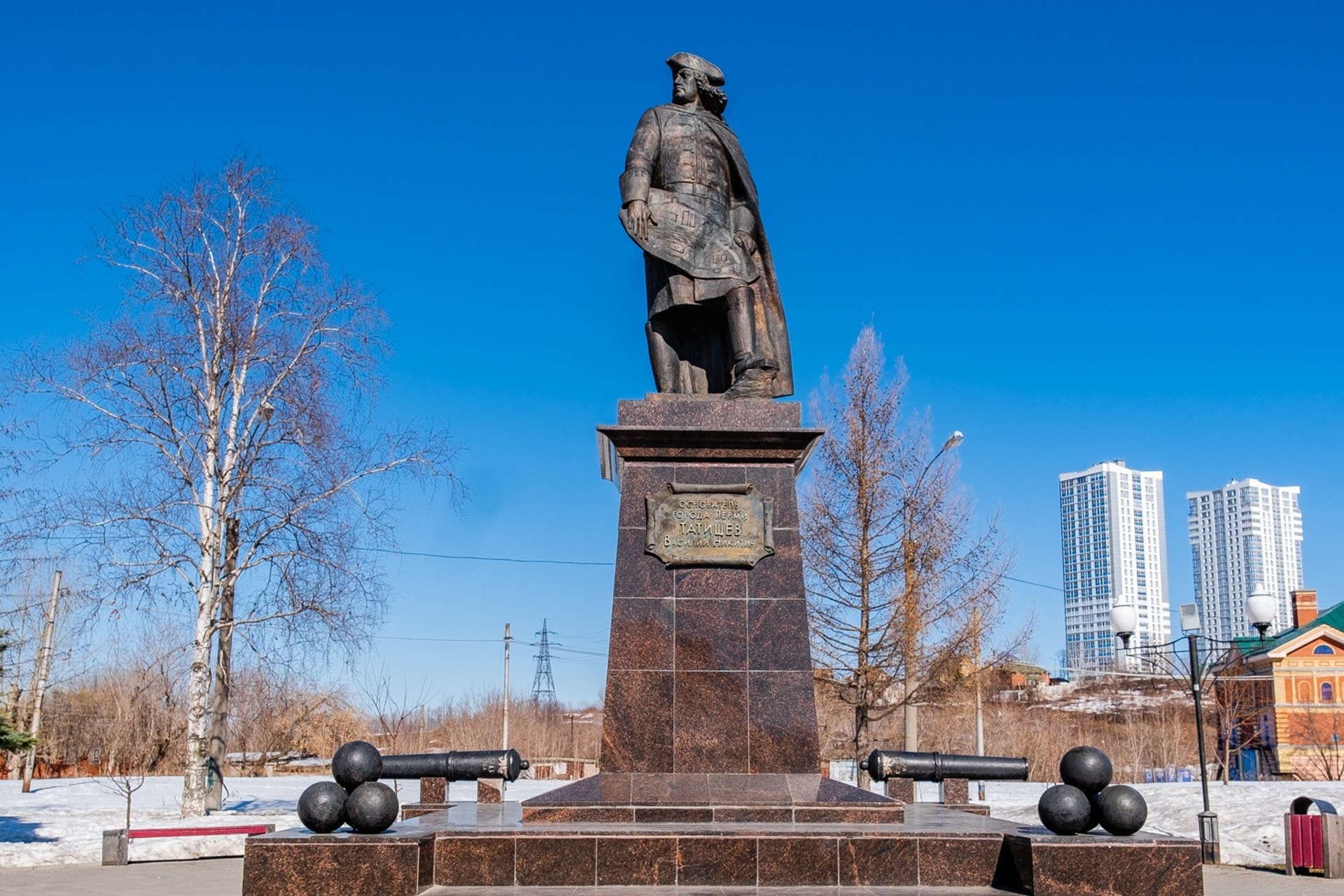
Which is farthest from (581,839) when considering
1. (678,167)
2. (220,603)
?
(220,603)

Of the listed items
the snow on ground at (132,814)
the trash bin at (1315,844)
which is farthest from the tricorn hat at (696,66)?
the trash bin at (1315,844)

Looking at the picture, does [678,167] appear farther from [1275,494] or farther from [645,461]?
[1275,494]

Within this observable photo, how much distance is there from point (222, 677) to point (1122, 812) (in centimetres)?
1728

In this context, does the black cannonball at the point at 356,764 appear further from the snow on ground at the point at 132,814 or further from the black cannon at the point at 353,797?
the snow on ground at the point at 132,814

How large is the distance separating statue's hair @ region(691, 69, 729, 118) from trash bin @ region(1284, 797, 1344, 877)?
11.3 m

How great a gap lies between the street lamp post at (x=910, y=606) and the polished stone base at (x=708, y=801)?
1482 cm

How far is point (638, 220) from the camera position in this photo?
31.5 ft

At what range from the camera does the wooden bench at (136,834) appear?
14.8 metres

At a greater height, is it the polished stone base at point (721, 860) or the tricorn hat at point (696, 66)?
the tricorn hat at point (696, 66)

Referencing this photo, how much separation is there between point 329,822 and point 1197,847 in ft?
16.1

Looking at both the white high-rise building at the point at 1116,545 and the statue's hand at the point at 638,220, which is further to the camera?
the white high-rise building at the point at 1116,545

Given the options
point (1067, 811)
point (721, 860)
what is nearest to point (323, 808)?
point (721, 860)

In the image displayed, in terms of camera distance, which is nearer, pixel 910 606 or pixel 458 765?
pixel 458 765

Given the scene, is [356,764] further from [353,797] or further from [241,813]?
[241,813]
